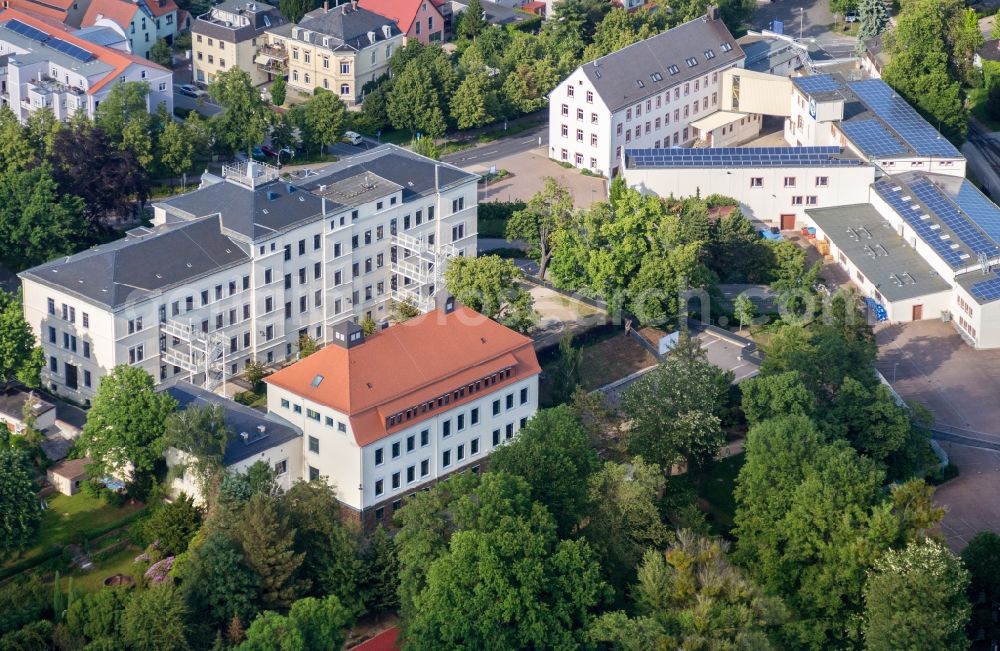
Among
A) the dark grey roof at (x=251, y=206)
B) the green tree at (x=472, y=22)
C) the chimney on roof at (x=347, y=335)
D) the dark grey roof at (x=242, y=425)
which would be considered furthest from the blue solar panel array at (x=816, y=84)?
the dark grey roof at (x=242, y=425)

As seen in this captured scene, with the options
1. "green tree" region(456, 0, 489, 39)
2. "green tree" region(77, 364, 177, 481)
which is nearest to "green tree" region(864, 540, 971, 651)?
"green tree" region(77, 364, 177, 481)

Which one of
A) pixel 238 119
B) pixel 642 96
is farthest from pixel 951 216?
pixel 238 119

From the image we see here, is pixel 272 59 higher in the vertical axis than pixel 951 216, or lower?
higher

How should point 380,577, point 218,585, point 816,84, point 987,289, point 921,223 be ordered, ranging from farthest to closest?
point 816,84 → point 921,223 → point 987,289 → point 380,577 → point 218,585

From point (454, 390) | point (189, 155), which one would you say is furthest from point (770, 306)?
point (189, 155)

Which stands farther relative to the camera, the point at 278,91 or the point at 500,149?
the point at 278,91

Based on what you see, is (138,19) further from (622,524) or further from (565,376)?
(622,524)
